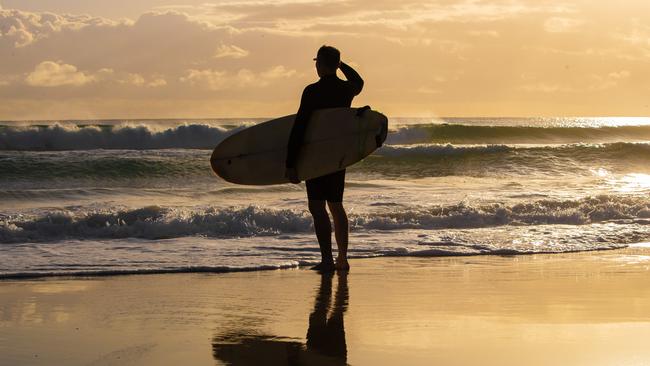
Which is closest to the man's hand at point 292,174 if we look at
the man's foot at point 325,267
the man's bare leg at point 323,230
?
the man's bare leg at point 323,230

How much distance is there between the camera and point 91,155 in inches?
888

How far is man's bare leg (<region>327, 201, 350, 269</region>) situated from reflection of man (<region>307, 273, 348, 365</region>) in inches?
18.3

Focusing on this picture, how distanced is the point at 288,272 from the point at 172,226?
315cm

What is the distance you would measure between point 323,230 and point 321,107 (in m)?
0.85

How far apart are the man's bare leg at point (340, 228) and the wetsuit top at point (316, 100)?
0.40m

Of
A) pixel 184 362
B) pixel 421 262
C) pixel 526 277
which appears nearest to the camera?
pixel 184 362

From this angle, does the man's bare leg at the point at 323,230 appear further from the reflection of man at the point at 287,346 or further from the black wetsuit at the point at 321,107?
the reflection of man at the point at 287,346

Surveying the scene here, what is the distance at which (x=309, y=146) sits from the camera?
7180 millimetres

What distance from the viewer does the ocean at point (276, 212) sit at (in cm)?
888

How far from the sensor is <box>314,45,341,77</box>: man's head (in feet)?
23.2

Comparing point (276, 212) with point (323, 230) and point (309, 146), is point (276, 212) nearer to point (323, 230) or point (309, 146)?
point (323, 230)

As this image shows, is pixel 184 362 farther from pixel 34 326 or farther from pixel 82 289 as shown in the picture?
pixel 82 289

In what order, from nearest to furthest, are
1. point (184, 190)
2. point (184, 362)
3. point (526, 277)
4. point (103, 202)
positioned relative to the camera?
1. point (184, 362)
2. point (526, 277)
3. point (103, 202)
4. point (184, 190)

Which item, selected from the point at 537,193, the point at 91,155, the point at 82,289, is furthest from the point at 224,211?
the point at 91,155
